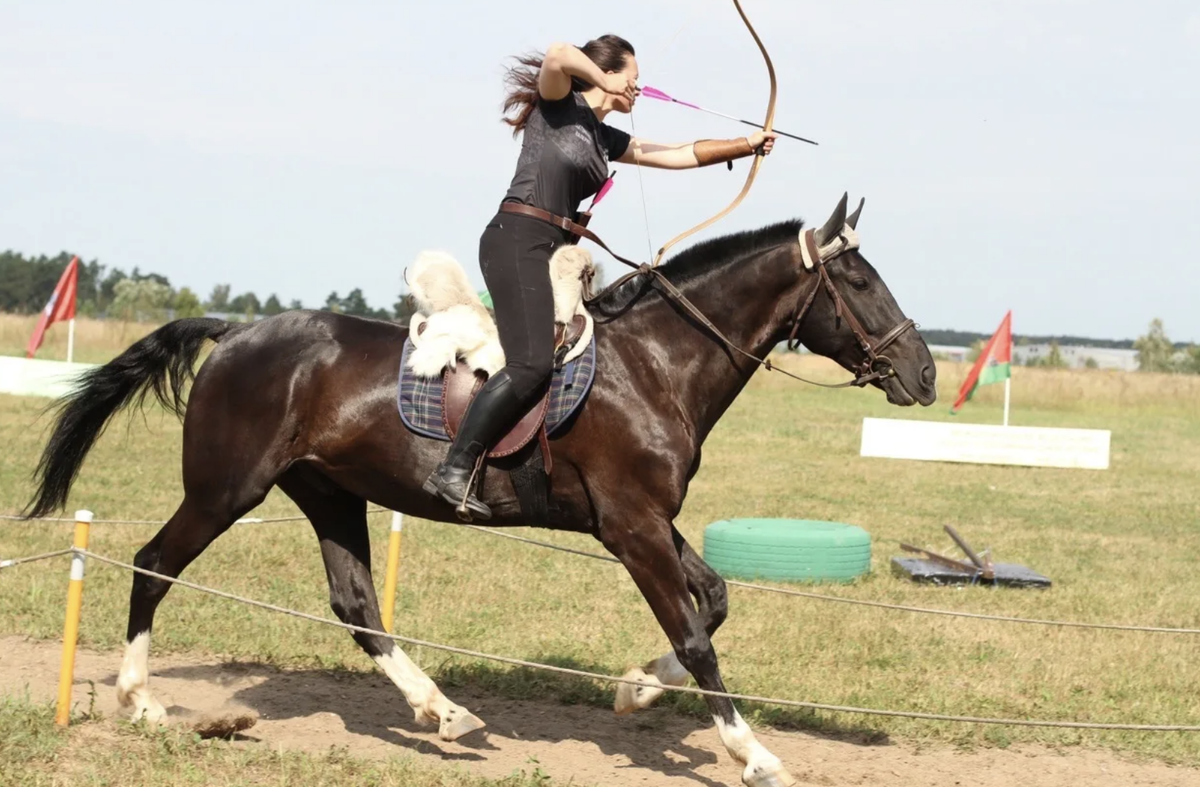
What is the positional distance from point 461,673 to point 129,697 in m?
2.03

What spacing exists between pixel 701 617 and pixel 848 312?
1.62 meters

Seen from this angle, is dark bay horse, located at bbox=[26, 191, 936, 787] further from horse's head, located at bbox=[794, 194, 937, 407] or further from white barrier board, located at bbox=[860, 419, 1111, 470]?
white barrier board, located at bbox=[860, 419, 1111, 470]

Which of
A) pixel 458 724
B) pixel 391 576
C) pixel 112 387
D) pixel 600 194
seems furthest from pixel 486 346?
pixel 391 576

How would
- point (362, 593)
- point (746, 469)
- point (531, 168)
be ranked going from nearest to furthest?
point (531, 168) → point (362, 593) → point (746, 469)

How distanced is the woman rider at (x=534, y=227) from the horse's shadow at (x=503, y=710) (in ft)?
4.89

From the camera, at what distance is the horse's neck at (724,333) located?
5914mm

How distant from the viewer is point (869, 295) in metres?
5.82

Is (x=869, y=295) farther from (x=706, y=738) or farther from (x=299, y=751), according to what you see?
(x=299, y=751)

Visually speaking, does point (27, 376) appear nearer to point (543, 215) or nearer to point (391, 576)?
point (391, 576)

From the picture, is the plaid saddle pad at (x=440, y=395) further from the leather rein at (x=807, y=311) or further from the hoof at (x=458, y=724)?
the hoof at (x=458, y=724)

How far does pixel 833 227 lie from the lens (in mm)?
5820

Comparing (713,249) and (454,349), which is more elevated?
(713,249)

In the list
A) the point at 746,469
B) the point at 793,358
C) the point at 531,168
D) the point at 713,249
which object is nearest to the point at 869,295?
the point at 713,249

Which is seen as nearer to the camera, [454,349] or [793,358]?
[454,349]
